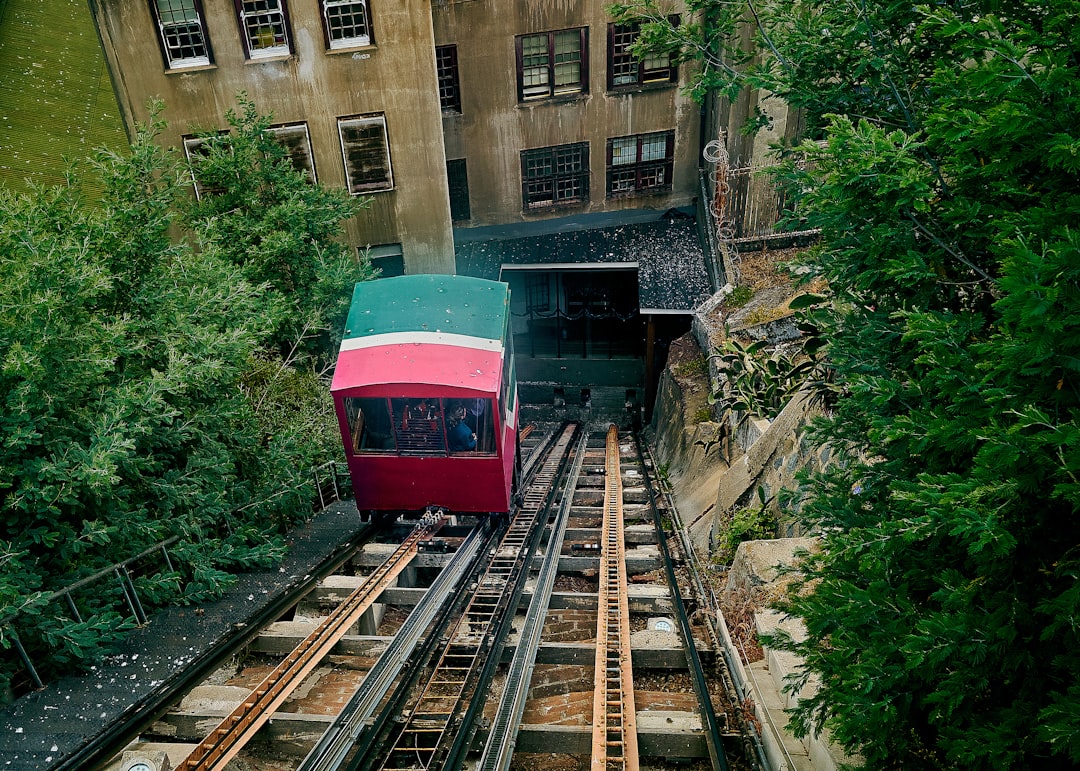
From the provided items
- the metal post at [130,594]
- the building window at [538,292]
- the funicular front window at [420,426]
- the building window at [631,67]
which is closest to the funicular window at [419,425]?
the funicular front window at [420,426]

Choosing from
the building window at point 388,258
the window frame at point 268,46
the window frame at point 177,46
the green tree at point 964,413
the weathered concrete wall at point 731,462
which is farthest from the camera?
the building window at point 388,258

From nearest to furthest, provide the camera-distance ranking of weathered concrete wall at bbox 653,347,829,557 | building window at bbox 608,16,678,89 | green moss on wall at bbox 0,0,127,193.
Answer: weathered concrete wall at bbox 653,347,829,557 → building window at bbox 608,16,678,89 → green moss on wall at bbox 0,0,127,193

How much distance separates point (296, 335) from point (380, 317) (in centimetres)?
456

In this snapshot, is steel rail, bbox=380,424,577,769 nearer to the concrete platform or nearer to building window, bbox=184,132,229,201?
the concrete platform

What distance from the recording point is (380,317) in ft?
36.1

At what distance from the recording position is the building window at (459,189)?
22.4m

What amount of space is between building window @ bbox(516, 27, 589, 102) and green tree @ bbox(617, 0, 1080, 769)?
1746 centimetres

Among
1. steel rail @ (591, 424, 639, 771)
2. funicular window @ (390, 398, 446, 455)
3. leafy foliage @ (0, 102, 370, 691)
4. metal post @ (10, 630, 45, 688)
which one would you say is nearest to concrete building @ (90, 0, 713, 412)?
leafy foliage @ (0, 102, 370, 691)

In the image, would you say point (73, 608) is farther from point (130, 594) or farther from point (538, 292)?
point (538, 292)

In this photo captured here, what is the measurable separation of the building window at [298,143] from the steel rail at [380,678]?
12636mm

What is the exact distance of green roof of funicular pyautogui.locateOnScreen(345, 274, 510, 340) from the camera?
10859 mm

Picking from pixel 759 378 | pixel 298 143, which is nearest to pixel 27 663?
pixel 759 378

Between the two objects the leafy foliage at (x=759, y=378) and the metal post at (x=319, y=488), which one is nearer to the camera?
the metal post at (x=319, y=488)

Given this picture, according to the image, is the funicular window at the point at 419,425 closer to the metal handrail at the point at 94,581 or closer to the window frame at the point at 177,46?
the metal handrail at the point at 94,581
